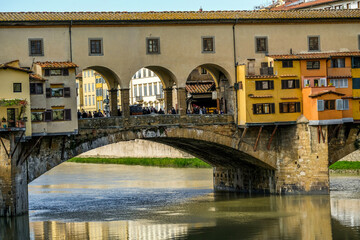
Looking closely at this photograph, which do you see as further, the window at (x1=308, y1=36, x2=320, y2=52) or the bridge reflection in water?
the window at (x1=308, y1=36, x2=320, y2=52)

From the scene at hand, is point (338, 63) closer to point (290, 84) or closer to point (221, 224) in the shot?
point (290, 84)

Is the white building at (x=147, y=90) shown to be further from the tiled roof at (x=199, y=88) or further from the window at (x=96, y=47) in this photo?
the window at (x=96, y=47)

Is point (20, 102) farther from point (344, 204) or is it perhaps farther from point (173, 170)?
point (173, 170)

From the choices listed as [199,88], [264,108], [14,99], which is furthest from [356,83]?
[14,99]

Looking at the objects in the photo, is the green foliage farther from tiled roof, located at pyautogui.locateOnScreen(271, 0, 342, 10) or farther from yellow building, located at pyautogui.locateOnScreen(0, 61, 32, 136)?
tiled roof, located at pyautogui.locateOnScreen(271, 0, 342, 10)

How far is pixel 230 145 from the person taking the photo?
4409 cm

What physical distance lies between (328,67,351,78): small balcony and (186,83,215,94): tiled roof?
10893mm

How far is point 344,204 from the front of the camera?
41281 millimetres

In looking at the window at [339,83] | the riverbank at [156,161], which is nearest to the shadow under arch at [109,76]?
the window at [339,83]

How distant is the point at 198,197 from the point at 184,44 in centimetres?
835

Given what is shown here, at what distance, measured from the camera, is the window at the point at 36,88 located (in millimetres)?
38969

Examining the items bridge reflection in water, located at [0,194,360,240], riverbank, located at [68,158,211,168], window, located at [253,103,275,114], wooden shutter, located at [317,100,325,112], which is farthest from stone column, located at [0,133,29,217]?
riverbank, located at [68,158,211,168]

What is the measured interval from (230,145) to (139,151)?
31245 mm

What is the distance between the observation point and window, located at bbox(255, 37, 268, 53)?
146ft
